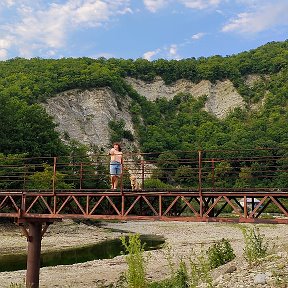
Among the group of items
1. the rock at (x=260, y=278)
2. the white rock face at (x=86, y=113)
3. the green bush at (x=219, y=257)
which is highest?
the white rock face at (x=86, y=113)

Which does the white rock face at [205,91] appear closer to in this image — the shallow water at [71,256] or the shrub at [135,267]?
the shallow water at [71,256]

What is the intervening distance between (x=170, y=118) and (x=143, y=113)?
13.6m

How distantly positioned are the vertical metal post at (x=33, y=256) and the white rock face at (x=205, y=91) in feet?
375

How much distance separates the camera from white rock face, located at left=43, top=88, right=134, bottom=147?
3558 inches

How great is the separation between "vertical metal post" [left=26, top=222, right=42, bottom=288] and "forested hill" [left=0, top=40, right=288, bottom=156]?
4055 cm

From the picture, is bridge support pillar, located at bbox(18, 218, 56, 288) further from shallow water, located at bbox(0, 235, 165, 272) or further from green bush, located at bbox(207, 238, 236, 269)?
green bush, located at bbox(207, 238, 236, 269)

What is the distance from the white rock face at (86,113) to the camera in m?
90.4

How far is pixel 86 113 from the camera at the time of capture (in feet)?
320

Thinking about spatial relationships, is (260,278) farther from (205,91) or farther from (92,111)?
(205,91)

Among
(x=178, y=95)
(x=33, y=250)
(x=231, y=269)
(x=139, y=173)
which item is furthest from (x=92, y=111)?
(x=231, y=269)

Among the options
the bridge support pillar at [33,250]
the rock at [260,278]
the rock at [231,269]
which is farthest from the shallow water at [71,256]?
the rock at [260,278]

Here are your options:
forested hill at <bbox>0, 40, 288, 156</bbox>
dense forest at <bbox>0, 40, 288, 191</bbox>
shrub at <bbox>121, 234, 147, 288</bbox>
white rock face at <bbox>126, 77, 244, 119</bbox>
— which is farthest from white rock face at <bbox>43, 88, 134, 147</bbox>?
shrub at <bbox>121, 234, 147, 288</bbox>

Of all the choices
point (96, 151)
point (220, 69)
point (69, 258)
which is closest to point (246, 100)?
point (220, 69)

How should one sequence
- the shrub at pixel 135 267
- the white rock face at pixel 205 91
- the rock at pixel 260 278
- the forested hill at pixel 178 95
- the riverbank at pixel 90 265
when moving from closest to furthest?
1. the shrub at pixel 135 267
2. the rock at pixel 260 278
3. the riverbank at pixel 90 265
4. the forested hill at pixel 178 95
5. the white rock face at pixel 205 91
